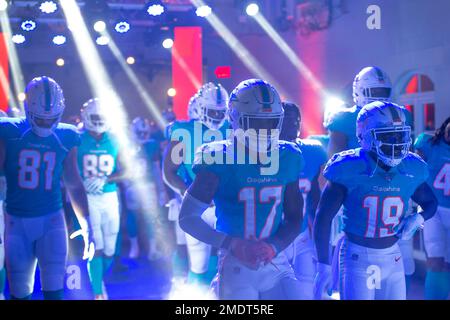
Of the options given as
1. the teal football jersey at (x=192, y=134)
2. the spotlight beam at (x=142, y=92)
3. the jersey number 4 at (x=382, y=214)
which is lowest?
Answer: the jersey number 4 at (x=382, y=214)

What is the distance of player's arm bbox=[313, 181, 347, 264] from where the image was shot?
9.91ft

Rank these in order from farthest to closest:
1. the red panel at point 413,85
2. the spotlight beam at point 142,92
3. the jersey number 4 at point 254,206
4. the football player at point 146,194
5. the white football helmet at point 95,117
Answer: the spotlight beam at point 142,92 < the football player at point 146,194 < the red panel at point 413,85 < the white football helmet at point 95,117 < the jersey number 4 at point 254,206

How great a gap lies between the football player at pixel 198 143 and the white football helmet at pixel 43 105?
3.99 ft

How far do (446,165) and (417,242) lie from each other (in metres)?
2.06

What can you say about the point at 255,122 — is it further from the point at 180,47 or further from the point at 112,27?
the point at 180,47

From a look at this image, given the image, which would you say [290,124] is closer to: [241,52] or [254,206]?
[254,206]

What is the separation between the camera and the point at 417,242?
6.33 meters

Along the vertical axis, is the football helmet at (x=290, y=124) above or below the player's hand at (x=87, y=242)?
above

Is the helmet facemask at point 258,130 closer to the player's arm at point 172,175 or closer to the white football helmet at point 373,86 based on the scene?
the white football helmet at point 373,86

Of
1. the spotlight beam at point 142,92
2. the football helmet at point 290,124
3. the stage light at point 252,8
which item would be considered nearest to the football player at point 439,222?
the football helmet at point 290,124

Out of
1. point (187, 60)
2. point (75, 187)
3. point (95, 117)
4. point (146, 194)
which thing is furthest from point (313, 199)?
point (187, 60)

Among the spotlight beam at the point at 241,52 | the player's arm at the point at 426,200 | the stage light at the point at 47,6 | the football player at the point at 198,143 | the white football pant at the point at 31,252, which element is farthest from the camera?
the spotlight beam at the point at 241,52

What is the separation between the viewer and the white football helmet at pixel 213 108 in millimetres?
4949

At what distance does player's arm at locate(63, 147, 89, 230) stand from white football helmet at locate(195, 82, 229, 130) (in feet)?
4.43
